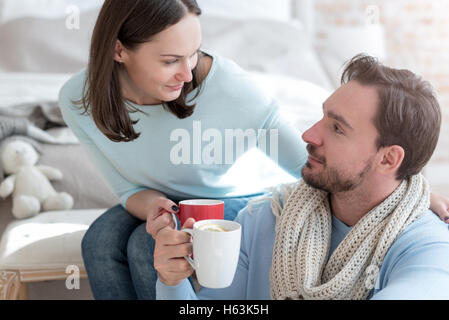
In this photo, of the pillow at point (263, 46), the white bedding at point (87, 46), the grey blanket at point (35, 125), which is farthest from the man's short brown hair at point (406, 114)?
the pillow at point (263, 46)

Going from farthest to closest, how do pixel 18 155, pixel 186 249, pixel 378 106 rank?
pixel 18 155 < pixel 378 106 < pixel 186 249

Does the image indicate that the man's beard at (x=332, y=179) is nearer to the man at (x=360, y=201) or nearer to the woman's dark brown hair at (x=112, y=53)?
the man at (x=360, y=201)

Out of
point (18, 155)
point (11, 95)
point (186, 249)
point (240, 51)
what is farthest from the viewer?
point (240, 51)

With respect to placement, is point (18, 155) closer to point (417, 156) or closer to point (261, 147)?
point (261, 147)

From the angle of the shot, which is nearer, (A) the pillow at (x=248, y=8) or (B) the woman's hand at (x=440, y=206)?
(B) the woman's hand at (x=440, y=206)

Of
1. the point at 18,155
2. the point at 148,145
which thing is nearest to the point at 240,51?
the point at 18,155

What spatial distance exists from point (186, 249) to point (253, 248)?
312 mm

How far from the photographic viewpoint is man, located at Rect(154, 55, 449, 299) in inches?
36.0

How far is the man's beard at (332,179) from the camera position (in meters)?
0.98

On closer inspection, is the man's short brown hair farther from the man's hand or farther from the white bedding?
the white bedding

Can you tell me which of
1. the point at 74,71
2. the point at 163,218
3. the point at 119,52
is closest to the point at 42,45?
the point at 74,71

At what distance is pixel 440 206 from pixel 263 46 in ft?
6.68

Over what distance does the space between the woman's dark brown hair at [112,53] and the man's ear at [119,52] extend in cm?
1

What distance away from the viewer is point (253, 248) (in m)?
1.09
